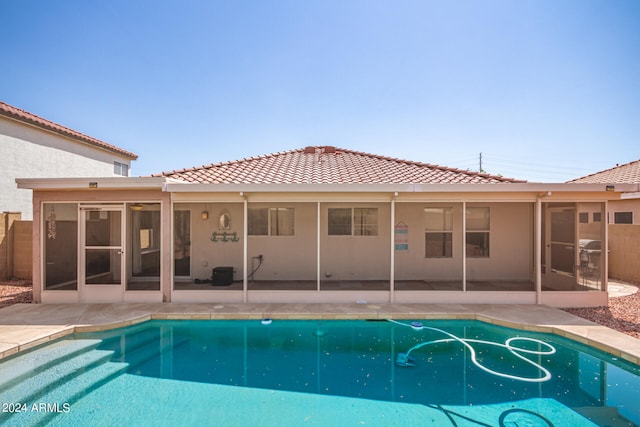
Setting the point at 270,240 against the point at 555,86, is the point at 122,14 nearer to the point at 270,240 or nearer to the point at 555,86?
the point at 270,240

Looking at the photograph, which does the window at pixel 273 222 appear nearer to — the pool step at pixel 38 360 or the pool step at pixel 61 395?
the pool step at pixel 38 360

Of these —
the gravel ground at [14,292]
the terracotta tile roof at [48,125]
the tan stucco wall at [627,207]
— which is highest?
the terracotta tile roof at [48,125]

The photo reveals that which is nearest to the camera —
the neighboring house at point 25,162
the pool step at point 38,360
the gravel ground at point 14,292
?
the pool step at point 38,360

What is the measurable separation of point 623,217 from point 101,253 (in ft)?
61.6

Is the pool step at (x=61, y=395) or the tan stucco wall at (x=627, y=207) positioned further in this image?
the tan stucco wall at (x=627, y=207)

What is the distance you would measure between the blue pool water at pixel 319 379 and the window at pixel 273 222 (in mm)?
3666

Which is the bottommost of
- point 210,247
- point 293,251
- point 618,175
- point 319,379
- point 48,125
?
point 319,379

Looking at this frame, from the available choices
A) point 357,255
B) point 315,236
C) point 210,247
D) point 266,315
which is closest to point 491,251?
point 357,255

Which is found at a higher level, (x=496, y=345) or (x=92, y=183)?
(x=92, y=183)

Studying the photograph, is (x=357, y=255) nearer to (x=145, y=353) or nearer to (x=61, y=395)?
(x=145, y=353)

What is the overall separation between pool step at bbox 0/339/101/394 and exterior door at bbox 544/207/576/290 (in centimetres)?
1045

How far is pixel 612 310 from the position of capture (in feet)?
21.7

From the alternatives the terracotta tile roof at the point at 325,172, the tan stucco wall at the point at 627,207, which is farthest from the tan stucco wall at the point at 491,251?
the tan stucco wall at the point at 627,207

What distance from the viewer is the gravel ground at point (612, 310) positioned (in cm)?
575
